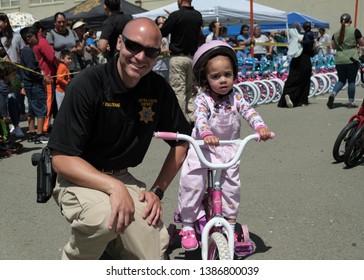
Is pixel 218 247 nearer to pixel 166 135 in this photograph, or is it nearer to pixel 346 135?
pixel 166 135

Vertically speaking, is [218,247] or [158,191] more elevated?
[158,191]

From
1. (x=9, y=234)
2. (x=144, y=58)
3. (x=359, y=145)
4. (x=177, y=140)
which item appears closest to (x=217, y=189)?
(x=177, y=140)

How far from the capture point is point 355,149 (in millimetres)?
6035

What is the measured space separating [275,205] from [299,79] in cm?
737

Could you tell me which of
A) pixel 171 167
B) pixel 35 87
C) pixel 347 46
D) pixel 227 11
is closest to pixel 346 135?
pixel 171 167

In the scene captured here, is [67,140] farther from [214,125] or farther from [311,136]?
[311,136]

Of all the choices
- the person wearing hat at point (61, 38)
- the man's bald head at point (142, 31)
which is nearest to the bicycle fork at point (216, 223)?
the man's bald head at point (142, 31)

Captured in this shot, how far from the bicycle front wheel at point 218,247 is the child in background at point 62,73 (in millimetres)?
6058

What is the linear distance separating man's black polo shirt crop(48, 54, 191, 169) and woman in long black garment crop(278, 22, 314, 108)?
9027 mm

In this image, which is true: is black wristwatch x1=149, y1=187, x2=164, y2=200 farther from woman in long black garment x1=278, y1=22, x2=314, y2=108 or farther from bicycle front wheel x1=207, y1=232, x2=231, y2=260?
woman in long black garment x1=278, y1=22, x2=314, y2=108

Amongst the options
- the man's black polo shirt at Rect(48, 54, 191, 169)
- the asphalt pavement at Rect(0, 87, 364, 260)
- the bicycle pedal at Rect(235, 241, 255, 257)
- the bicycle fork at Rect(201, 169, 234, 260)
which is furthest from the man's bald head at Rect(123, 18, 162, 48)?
the asphalt pavement at Rect(0, 87, 364, 260)

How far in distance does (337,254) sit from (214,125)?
1.29 meters

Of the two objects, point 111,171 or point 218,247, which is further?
point 111,171

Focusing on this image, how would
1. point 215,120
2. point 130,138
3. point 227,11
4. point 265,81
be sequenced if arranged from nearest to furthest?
point 130,138 < point 215,120 < point 265,81 < point 227,11
